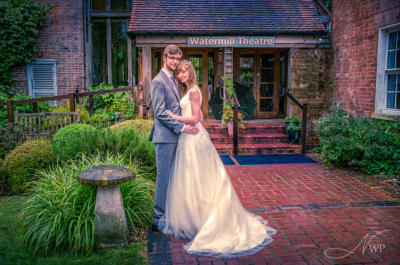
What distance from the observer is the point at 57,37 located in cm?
1148

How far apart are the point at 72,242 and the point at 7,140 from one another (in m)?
4.38

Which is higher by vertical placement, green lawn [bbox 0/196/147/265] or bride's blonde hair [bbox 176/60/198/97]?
bride's blonde hair [bbox 176/60/198/97]

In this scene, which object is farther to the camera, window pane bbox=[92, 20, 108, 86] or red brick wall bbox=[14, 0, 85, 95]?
window pane bbox=[92, 20, 108, 86]

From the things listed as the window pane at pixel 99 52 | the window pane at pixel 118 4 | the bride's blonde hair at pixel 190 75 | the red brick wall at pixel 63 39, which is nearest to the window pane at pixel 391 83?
the bride's blonde hair at pixel 190 75

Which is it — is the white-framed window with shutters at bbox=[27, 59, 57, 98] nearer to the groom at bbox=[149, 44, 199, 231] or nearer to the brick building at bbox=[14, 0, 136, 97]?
the brick building at bbox=[14, 0, 136, 97]

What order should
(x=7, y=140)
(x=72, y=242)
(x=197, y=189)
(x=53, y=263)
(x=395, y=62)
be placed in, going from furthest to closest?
(x=395, y=62) < (x=7, y=140) < (x=197, y=189) < (x=72, y=242) < (x=53, y=263)

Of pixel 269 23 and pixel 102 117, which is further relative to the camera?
pixel 269 23

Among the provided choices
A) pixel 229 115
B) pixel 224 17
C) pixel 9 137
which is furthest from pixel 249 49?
pixel 9 137

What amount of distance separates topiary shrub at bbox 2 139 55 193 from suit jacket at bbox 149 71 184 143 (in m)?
2.69

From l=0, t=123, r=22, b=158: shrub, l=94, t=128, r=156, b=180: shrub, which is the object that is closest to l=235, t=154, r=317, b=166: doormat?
l=94, t=128, r=156, b=180: shrub

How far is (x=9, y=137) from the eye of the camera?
22.2 ft

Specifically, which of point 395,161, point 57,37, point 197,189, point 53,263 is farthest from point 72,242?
point 57,37

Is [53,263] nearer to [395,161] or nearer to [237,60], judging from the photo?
[395,161]

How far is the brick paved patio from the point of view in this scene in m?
3.18
